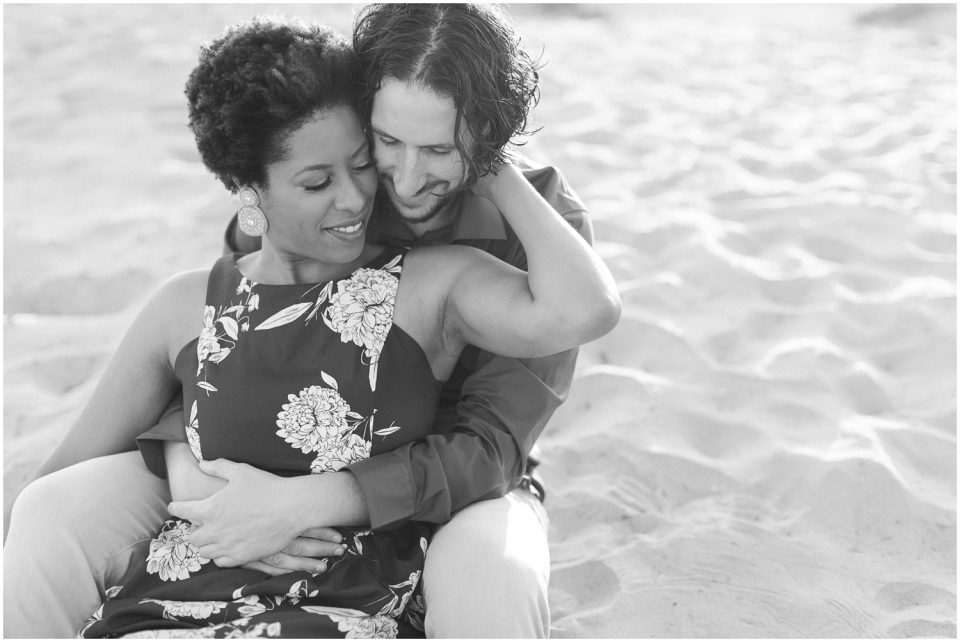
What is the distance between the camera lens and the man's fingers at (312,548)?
1.87 m

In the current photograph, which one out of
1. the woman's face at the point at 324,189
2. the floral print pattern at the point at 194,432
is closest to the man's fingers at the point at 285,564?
the floral print pattern at the point at 194,432

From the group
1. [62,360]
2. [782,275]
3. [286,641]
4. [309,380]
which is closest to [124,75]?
[62,360]

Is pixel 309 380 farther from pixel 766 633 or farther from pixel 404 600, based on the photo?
pixel 766 633

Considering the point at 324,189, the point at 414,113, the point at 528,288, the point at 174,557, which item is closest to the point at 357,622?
the point at 174,557

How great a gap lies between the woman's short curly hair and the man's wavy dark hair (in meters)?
0.07

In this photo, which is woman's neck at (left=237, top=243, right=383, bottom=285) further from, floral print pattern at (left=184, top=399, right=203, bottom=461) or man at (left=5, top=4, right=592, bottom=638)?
floral print pattern at (left=184, top=399, right=203, bottom=461)

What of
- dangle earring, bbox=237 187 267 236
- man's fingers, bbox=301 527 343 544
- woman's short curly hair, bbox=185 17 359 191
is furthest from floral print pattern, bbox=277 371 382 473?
woman's short curly hair, bbox=185 17 359 191

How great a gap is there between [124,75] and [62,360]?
2765 mm

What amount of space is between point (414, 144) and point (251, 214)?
1.30 feet

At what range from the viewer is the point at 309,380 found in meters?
1.95

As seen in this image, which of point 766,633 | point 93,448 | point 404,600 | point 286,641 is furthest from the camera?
point 766,633

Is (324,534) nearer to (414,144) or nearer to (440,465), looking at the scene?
(440,465)

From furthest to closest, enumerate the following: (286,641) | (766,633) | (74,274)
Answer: (74,274) < (766,633) < (286,641)

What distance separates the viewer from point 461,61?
191 centimetres
